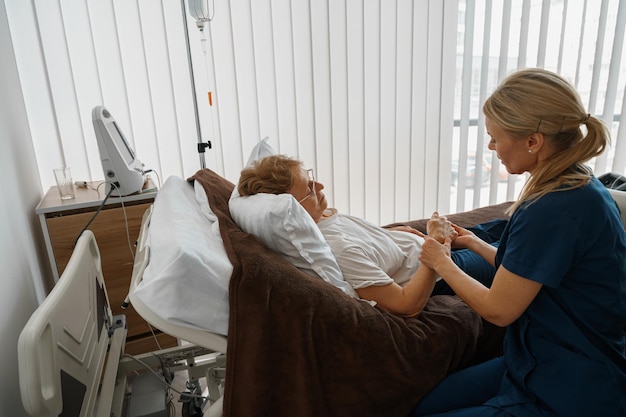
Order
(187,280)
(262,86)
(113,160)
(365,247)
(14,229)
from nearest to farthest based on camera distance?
(187,280) → (365,247) → (14,229) → (113,160) → (262,86)

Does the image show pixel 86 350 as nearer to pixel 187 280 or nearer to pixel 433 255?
pixel 187 280

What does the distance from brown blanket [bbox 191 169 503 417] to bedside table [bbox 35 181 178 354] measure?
2.83 feet

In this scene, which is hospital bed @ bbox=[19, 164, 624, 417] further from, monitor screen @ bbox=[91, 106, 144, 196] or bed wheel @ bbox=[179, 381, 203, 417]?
monitor screen @ bbox=[91, 106, 144, 196]

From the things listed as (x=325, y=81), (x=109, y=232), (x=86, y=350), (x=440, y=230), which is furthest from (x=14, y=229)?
(x=325, y=81)

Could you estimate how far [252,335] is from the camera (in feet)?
3.35

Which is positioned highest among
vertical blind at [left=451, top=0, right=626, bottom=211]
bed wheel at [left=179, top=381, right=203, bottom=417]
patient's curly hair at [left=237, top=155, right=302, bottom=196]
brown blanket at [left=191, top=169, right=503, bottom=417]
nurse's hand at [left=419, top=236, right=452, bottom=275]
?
vertical blind at [left=451, top=0, right=626, bottom=211]

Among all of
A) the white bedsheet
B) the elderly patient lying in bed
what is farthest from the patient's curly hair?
the white bedsheet

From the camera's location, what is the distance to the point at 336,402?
1.11m

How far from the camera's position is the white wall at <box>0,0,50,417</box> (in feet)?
4.41

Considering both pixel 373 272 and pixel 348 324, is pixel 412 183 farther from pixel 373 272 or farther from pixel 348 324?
pixel 348 324

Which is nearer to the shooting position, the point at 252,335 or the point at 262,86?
the point at 252,335

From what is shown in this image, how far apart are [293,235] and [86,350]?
61 cm

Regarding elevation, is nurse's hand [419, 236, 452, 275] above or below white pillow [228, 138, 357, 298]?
below

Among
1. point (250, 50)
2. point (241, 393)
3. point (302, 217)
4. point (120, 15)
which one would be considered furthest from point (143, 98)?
point (241, 393)
